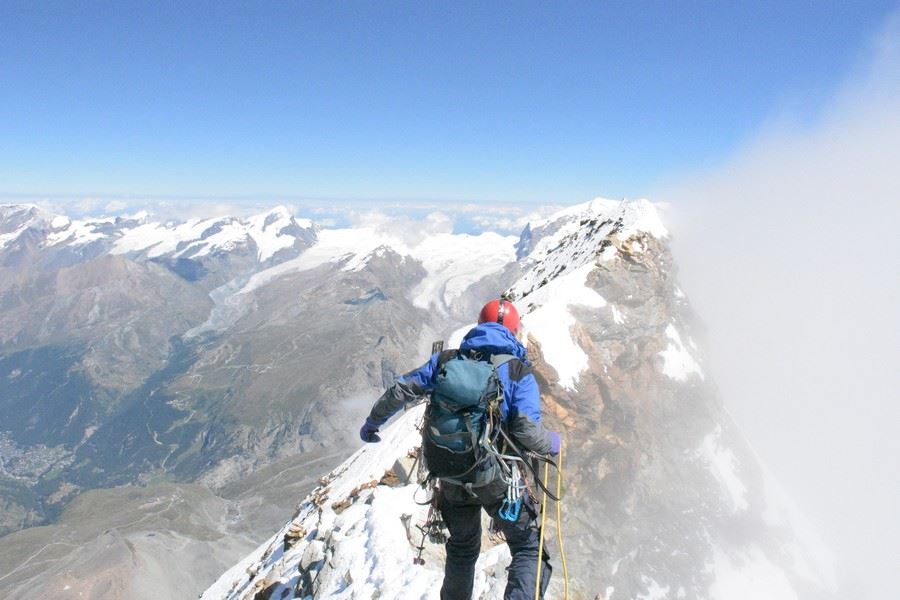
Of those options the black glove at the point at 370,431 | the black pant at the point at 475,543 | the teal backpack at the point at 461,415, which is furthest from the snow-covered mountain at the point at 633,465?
the teal backpack at the point at 461,415

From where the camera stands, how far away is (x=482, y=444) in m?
7.94

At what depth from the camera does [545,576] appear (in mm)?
8766

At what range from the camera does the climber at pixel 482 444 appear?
26.1 feet

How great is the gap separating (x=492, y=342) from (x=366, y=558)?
985 centimetres

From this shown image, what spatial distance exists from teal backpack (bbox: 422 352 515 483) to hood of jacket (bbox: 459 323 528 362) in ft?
0.56

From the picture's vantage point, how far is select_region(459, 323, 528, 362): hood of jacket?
820 centimetres

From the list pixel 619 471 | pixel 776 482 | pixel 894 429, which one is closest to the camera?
pixel 619 471

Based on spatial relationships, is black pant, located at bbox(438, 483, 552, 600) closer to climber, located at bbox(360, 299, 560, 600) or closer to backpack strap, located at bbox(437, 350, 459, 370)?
climber, located at bbox(360, 299, 560, 600)

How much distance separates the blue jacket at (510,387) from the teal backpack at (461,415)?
0.56ft

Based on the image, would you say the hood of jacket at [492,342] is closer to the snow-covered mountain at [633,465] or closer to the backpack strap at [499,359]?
the backpack strap at [499,359]

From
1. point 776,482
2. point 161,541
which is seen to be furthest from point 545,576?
point 161,541

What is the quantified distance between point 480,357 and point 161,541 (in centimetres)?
14086

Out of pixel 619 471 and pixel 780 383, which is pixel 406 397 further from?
pixel 780 383

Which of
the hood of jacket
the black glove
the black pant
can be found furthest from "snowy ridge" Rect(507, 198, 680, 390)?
the hood of jacket
